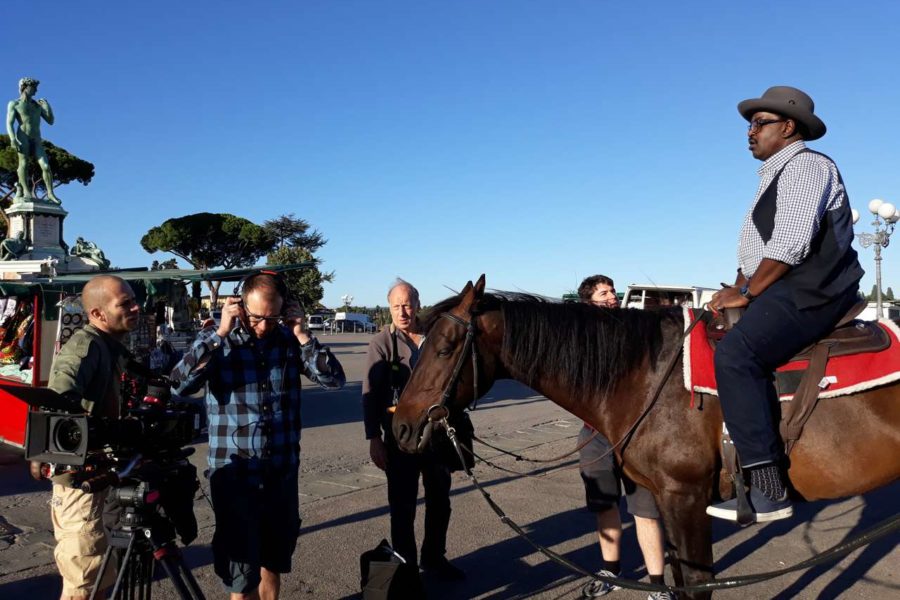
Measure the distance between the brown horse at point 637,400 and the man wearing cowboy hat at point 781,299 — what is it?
177mm

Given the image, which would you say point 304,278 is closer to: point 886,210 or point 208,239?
point 208,239

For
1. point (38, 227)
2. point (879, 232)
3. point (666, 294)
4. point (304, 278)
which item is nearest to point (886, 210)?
point (879, 232)

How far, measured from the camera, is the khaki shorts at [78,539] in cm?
304

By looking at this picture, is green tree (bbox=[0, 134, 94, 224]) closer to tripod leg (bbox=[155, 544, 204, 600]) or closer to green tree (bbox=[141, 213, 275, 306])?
green tree (bbox=[141, 213, 275, 306])

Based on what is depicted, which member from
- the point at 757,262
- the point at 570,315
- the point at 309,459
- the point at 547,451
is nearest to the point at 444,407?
the point at 570,315

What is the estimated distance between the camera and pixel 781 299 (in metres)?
2.74

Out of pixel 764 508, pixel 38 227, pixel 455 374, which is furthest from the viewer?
pixel 38 227

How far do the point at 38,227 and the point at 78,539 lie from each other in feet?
63.9

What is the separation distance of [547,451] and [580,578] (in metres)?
4.30

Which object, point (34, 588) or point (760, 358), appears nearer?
point (760, 358)

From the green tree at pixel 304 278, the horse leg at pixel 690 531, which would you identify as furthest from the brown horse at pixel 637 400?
the green tree at pixel 304 278

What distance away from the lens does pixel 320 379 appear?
3594 millimetres

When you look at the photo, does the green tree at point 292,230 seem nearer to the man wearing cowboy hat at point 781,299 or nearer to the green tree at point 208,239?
the green tree at point 208,239

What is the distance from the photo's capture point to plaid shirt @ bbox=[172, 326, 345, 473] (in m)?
3.20
